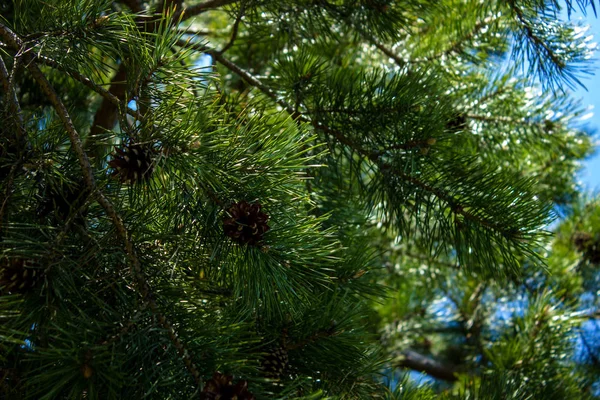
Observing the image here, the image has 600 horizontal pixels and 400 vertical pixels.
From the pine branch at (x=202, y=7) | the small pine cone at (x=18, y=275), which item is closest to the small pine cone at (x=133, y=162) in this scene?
the small pine cone at (x=18, y=275)

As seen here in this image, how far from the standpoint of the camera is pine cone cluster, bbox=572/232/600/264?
6.19ft

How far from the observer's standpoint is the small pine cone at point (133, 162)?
65cm

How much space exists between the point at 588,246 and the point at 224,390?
1557mm

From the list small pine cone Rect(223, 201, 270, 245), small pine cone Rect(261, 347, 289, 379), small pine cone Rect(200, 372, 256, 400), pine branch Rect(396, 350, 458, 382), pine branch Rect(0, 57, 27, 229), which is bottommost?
small pine cone Rect(200, 372, 256, 400)

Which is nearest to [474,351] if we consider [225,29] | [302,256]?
[225,29]

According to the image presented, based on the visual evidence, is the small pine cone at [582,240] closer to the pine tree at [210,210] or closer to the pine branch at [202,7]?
the pine tree at [210,210]

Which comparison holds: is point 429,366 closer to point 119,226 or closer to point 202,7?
point 202,7

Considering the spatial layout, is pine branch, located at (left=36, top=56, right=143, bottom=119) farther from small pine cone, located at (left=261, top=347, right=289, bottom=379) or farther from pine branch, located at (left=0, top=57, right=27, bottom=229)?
small pine cone, located at (left=261, top=347, right=289, bottom=379)

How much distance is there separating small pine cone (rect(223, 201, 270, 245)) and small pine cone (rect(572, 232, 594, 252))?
4.82 ft

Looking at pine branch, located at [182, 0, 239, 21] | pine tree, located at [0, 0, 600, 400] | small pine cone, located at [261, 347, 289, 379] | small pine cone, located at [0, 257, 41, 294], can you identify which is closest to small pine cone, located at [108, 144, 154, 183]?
pine tree, located at [0, 0, 600, 400]

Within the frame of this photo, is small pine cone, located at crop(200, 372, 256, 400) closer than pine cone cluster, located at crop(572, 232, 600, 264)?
Yes

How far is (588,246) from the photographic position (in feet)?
6.22

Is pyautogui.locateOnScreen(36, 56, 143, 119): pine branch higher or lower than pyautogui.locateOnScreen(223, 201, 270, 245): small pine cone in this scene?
higher

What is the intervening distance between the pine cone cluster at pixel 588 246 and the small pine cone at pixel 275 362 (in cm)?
137
